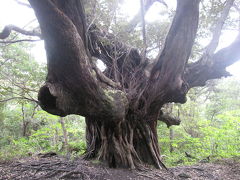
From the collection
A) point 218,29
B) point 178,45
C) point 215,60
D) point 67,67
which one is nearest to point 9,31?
point 67,67

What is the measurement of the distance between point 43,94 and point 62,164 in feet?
6.33

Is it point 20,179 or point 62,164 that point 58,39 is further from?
point 62,164

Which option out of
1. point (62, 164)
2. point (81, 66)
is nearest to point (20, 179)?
point (62, 164)

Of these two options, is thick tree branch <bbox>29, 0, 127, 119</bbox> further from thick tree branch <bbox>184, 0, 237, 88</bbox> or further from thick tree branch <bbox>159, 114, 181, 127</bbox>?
thick tree branch <bbox>159, 114, 181, 127</bbox>

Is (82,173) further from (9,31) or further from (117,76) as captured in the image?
(9,31)

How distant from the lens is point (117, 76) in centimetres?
527

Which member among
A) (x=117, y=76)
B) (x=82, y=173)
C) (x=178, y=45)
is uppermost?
(x=178, y=45)

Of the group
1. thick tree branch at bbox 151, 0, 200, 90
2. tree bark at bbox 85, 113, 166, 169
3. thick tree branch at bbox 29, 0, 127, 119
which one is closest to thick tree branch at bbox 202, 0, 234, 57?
thick tree branch at bbox 151, 0, 200, 90

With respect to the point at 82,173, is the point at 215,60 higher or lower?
higher

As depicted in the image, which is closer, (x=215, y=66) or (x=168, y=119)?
(x=215, y=66)

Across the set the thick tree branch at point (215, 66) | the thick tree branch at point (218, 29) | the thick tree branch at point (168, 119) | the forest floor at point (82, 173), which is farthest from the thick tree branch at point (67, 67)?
the thick tree branch at point (168, 119)

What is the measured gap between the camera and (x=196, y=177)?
4234 millimetres

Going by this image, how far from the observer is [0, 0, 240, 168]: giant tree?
2671 millimetres

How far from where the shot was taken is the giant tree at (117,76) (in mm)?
2671
